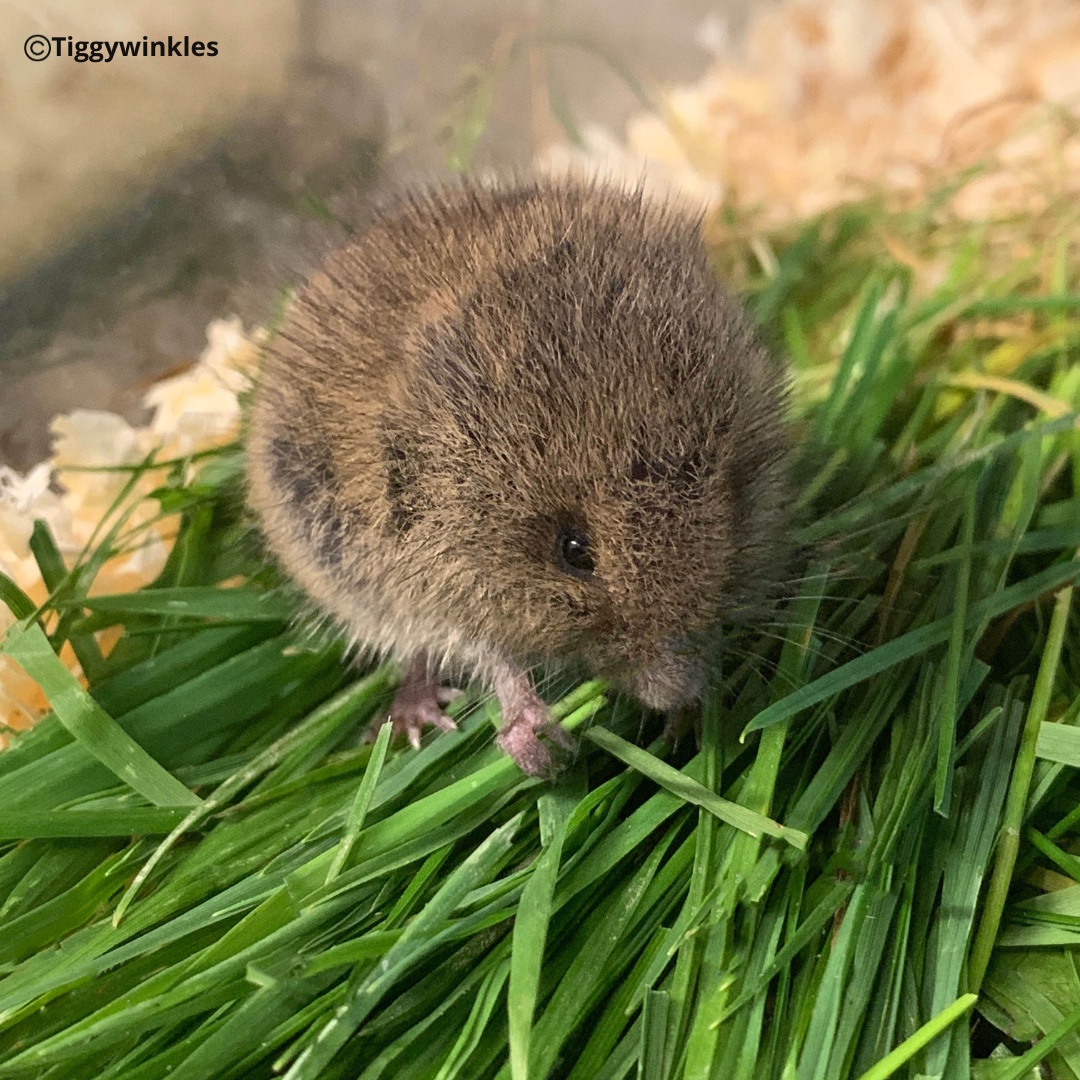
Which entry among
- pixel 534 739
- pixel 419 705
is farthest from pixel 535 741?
pixel 419 705

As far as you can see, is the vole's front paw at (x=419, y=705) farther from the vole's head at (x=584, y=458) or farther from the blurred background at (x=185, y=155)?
the blurred background at (x=185, y=155)

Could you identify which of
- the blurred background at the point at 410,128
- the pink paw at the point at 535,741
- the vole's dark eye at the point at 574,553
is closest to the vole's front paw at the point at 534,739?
the pink paw at the point at 535,741

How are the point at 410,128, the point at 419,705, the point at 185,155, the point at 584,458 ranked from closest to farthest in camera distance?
the point at 584,458, the point at 419,705, the point at 185,155, the point at 410,128

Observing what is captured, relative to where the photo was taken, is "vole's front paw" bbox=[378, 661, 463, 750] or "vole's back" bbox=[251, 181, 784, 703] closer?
"vole's back" bbox=[251, 181, 784, 703]

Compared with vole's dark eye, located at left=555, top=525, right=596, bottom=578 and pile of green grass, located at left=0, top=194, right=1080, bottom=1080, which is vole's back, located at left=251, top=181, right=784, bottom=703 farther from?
pile of green grass, located at left=0, top=194, right=1080, bottom=1080

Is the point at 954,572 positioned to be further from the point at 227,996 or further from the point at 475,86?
the point at 475,86

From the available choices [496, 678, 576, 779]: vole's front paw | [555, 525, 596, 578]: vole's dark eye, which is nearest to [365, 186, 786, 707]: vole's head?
[555, 525, 596, 578]: vole's dark eye

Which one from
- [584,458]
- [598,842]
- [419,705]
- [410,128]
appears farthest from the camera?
[410,128]

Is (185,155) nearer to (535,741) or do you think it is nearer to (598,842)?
(535,741)
